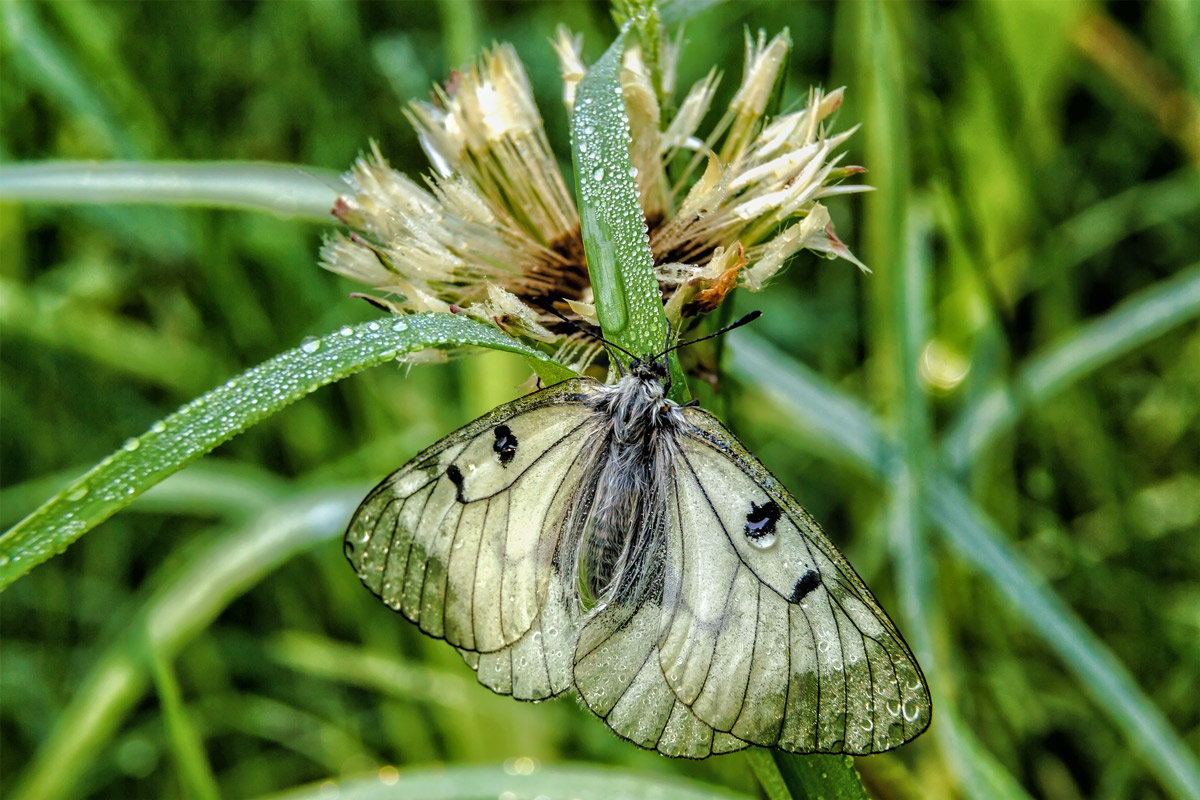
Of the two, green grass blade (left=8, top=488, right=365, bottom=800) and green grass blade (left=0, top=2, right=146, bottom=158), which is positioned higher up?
green grass blade (left=0, top=2, right=146, bottom=158)

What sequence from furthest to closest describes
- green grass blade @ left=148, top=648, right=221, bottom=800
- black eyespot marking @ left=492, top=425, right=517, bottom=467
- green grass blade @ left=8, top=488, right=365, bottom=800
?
green grass blade @ left=8, top=488, right=365, bottom=800 → green grass blade @ left=148, top=648, right=221, bottom=800 → black eyespot marking @ left=492, top=425, right=517, bottom=467

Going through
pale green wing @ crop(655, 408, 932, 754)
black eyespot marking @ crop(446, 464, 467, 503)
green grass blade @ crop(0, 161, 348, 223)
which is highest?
green grass blade @ crop(0, 161, 348, 223)

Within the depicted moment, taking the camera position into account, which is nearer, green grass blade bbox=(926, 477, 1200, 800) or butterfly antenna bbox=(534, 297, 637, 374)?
butterfly antenna bbox=(534, 297, 637, 374)

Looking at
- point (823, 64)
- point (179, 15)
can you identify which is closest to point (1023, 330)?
point (823, 64)

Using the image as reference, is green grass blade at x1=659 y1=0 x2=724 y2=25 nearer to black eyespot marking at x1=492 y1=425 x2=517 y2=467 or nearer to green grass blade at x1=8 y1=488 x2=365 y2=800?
black eyespot marking at x1=492 y1=425 x2=517 y2=467

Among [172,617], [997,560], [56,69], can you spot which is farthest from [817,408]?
[56,69]

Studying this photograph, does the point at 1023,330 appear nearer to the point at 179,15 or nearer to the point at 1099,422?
A: the point at 1099,422

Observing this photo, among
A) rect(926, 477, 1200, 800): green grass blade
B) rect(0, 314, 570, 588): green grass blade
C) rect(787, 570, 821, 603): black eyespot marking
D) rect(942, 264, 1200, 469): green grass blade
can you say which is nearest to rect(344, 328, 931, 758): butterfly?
rect(787, 570, 821, 603): black eyespot marking

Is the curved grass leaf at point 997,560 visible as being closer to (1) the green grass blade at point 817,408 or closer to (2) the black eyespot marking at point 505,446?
(1) the green grass blade at point 817,408
